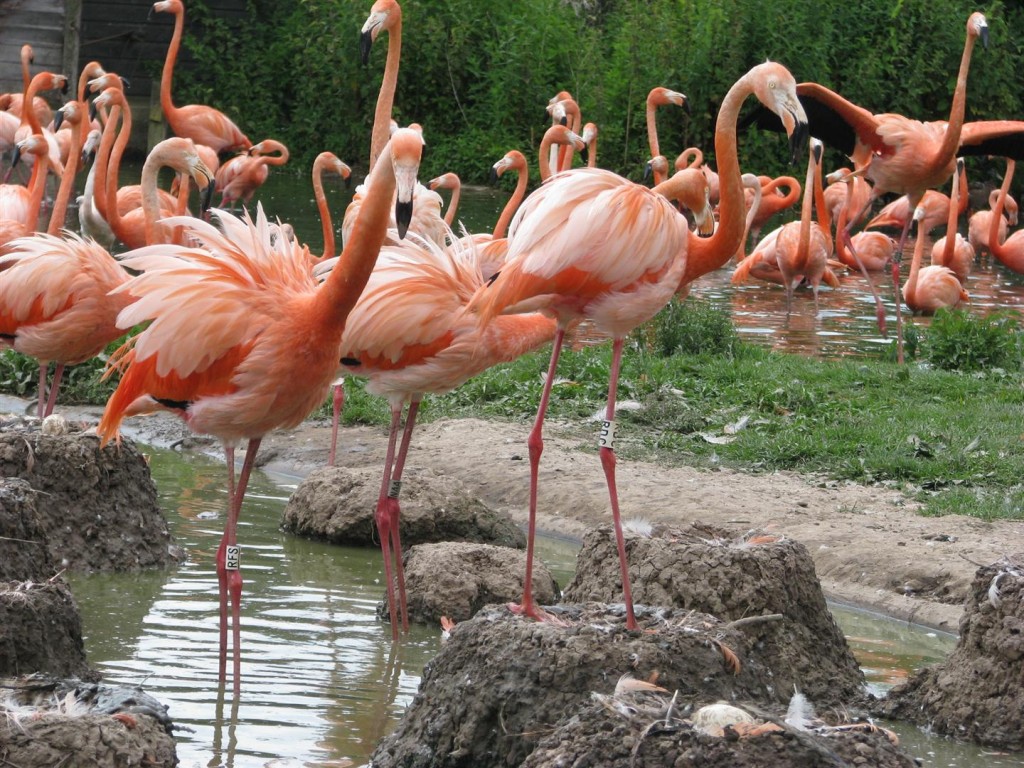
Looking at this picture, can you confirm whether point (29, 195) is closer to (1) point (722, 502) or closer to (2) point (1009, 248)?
(1) point (722, 502)

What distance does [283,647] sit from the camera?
4918mm

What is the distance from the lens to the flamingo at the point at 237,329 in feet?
14.0

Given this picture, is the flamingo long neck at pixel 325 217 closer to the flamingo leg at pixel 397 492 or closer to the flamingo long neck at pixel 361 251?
the flamingo leg at pixel 397 492

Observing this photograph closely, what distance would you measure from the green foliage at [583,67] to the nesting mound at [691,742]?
15224 mm

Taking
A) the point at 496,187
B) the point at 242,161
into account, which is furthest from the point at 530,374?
the point at 496,187

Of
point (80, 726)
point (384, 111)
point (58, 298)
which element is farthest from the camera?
point (384, 111)

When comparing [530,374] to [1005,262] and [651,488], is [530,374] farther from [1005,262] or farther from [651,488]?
[1005,262]

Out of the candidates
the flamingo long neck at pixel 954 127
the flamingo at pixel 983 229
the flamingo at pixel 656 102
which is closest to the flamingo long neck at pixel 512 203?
the flamingo at pixel 656 102

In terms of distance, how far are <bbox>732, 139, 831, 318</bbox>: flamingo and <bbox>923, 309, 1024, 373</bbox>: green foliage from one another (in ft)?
6.99

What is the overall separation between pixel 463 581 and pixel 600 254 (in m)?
1.43

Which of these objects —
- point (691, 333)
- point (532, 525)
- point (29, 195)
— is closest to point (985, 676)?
point (532, 525)

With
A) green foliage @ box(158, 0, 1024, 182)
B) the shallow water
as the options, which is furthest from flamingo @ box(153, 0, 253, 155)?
the shallow water

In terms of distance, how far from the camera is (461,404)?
27.3 feet

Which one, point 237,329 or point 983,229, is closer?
point 237,329
